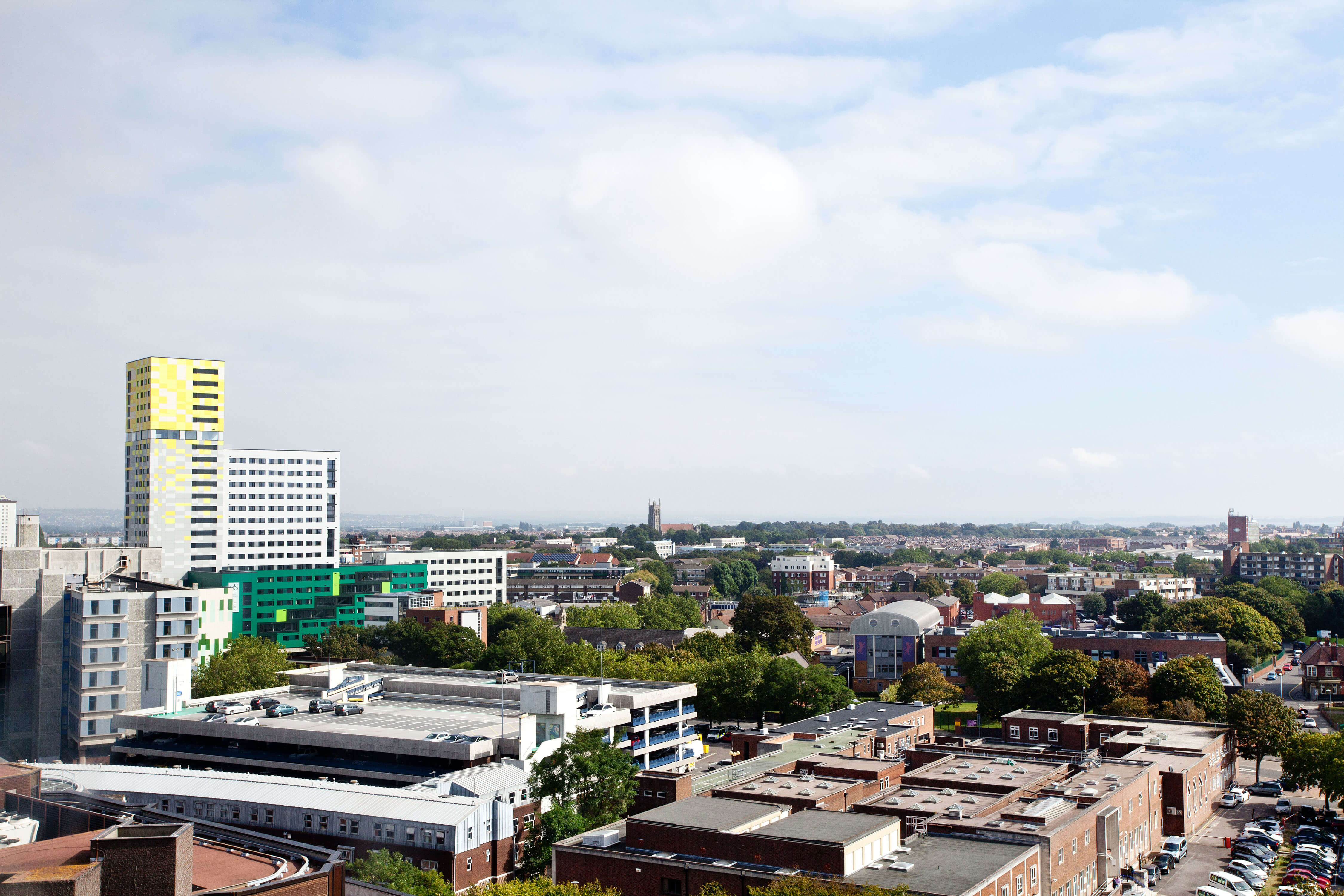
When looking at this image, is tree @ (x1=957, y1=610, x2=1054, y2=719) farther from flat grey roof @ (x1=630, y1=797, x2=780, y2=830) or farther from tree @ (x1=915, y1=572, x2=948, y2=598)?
tree @ (x1=915, y1=572, x2=948, y2=598)

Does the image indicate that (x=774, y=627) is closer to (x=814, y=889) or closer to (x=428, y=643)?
(x=428, y=643)

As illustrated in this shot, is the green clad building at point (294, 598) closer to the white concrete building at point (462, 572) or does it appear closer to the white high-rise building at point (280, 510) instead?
the white high-rise building at point (280, 510)

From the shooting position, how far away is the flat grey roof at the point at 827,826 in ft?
101

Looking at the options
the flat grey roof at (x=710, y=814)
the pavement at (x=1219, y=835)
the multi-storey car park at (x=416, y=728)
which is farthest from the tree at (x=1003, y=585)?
the flat grey roof at (x=710, y=814)

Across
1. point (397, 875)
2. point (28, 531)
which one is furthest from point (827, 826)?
point (28, 531)

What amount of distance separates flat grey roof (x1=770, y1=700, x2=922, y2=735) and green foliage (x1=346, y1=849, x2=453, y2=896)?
25.3 meters

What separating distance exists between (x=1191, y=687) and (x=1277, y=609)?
58.9 metres

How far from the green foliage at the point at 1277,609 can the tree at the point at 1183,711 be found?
170ft

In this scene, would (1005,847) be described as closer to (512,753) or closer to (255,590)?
(512,753)

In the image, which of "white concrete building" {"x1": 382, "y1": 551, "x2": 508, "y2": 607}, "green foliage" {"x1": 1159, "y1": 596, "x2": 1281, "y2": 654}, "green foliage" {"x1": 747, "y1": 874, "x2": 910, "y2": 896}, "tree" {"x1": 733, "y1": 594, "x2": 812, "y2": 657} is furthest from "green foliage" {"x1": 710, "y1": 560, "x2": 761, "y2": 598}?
"green foliage" {"x1": 747, "y1": 874, "x2": 910, "y2": 896}

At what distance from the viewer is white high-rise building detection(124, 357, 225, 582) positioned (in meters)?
106

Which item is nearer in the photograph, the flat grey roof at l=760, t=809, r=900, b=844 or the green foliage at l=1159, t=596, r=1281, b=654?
the flat grey roof at l=760, t=809, r=900, b=844

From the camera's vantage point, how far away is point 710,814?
34.7 metres

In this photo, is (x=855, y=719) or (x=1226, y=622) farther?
(x=1226, y=622)
